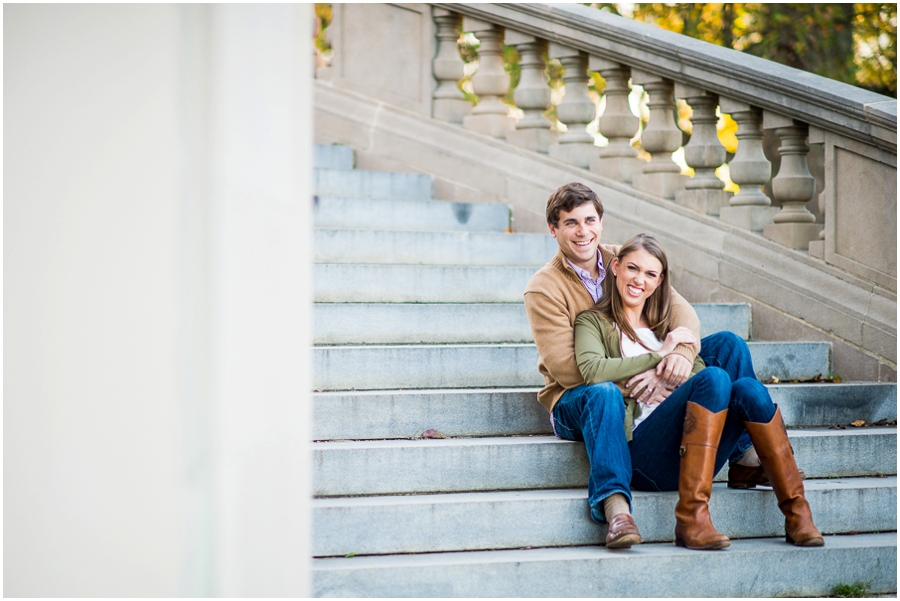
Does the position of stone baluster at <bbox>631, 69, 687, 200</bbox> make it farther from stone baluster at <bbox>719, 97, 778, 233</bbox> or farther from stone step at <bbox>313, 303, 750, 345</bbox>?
stone step at <bbox>313, 303, 750, 345</bbox>

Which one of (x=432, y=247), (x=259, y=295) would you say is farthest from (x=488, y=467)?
(x=259, y=295)

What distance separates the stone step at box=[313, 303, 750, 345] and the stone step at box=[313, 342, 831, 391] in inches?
8.4

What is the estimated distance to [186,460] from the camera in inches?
50.6

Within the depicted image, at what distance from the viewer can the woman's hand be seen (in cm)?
357

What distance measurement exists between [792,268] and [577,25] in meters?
1.93

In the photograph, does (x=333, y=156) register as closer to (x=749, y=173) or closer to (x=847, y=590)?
(x=749, y=173)

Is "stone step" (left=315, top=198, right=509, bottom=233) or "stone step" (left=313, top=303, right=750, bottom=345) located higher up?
"stone step" (left=315, top=198, right=509, bottom=233)

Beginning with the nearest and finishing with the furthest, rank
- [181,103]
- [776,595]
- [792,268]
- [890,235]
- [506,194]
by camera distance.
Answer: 1. [181,103]
2. [776,595]
3. [890,235]
4. [792,268]
5. [506,194]

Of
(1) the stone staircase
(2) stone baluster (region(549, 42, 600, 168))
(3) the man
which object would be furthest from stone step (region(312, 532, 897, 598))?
(2) stone baluster (region(549, 42, 600, 168))

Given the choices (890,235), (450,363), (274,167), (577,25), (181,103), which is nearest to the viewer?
(181,103)

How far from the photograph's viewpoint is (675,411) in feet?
11.1

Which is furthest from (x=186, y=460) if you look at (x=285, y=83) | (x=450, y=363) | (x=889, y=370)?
(x=889, y=370)

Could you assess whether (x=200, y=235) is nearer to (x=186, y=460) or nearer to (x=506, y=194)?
(x=186, y=460)

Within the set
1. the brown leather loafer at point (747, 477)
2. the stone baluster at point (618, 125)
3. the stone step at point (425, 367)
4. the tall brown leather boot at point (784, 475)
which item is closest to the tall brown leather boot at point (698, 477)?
the tall brown leather boot at point (784, 475)
